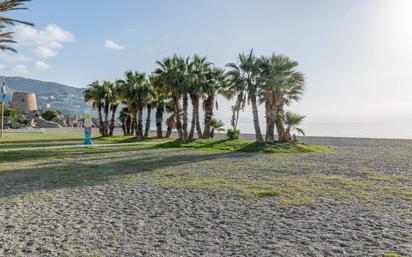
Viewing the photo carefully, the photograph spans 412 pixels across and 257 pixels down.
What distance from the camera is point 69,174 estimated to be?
14656 mm

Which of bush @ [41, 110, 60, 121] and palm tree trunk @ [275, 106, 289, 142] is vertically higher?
bush @ [41, 110, 60, 121]

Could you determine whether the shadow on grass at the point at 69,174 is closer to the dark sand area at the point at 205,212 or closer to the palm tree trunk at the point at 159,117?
the dark sand area at the point at 205,212

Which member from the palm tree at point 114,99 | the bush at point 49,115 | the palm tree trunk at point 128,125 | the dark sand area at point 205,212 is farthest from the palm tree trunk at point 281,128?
the bush at point 49,115

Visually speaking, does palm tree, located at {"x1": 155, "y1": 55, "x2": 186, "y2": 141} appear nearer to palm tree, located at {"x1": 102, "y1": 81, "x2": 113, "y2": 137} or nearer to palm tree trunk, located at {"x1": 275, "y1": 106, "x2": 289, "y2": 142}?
palm tree trunk, located at {"x1": 275, "y1": 106, "x2": 289, "y2": 142}

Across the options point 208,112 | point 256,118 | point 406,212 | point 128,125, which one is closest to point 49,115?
point 128,125

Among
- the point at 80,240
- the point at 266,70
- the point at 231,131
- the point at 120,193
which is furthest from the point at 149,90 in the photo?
the point at 80,240

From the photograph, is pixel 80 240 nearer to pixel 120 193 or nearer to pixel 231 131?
pixel 120 193

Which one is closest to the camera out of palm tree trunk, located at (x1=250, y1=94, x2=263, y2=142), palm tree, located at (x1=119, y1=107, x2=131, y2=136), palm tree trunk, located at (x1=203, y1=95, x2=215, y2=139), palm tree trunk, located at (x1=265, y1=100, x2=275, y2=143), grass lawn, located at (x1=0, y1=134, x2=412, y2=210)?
grass lawn, located at (x1=0, y1=134, x2=412, y2=210)

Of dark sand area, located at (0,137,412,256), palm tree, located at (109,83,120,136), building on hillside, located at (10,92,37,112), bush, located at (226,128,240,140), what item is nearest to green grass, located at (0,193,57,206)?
dark sand area, located at (0,137,412,256)

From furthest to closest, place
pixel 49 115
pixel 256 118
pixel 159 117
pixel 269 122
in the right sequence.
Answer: pixel 49 115
pixel 159 117
pixel 256 118
pixel 269 122

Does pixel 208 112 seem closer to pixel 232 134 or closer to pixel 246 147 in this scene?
pixel 232 134

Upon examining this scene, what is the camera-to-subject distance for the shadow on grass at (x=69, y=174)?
38.9 ft

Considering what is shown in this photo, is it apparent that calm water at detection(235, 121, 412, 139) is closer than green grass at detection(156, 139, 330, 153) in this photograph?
No

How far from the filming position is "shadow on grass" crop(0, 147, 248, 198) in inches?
467
